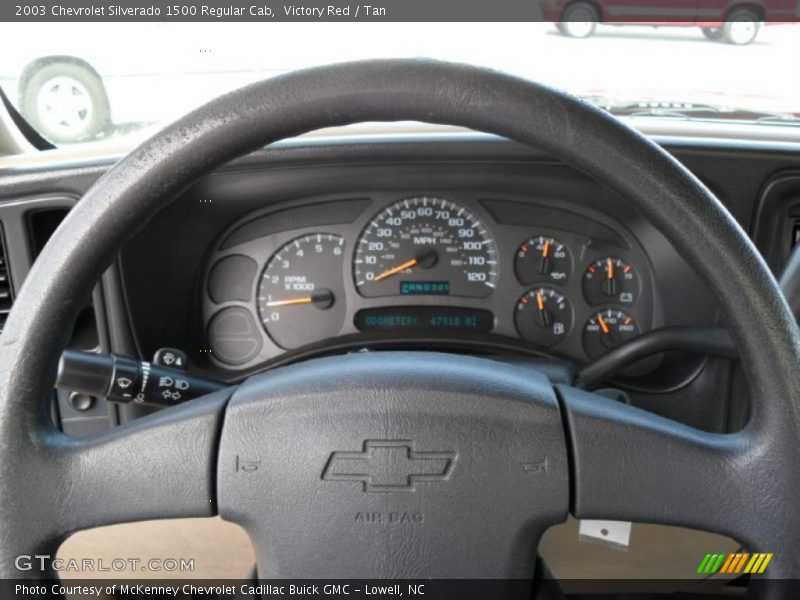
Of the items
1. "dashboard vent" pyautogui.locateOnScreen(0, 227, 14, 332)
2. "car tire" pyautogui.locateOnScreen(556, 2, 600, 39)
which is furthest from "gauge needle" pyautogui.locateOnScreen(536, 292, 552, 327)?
"dashboard vent" pyautogui.locateOnScreen(0, 227, 14, 332)

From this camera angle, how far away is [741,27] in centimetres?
217

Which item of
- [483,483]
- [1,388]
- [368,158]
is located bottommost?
[483,483]

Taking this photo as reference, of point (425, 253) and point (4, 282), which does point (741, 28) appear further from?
point (4, 282)

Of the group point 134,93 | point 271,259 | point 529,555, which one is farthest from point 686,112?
point 529,555

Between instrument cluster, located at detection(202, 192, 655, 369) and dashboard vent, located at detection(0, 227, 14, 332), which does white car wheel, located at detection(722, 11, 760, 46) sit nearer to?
instrument cluster, located at detection(202, 192, 655, 369)

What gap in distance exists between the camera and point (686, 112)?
2311 mm

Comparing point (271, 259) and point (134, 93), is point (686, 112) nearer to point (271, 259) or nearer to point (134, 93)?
point (271, 259)

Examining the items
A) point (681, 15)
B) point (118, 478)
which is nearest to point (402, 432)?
point (118, 478)

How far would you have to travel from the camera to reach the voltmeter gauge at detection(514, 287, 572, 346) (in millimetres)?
2227

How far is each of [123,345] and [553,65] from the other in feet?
4.23

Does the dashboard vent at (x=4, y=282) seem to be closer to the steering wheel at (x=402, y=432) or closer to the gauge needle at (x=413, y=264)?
the gauge needle at (x=413, y=264)

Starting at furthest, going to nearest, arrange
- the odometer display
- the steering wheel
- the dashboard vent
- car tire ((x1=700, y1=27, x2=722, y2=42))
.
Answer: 1. the odometer display
2. car tire ((x1=700, y1=27, x2=722, y2=42))
3. the dashboard vent
4. the steering wheel

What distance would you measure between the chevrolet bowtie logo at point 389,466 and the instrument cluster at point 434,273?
1.27 meters

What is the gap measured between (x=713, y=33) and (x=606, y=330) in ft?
2.63
